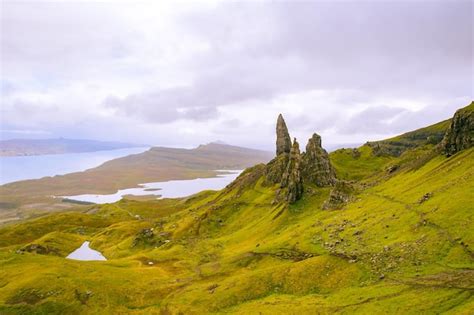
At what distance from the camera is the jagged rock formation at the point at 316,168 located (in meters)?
134

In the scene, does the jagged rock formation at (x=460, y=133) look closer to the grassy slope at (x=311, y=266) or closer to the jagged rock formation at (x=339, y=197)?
the grassy slope at (x=311, y=266)

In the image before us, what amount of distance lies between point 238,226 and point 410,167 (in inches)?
2552

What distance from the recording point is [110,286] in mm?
83812

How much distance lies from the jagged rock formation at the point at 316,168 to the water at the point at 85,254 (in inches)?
3356

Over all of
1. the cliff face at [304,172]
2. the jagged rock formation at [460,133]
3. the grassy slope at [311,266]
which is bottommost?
the grassy slope at [311,266]

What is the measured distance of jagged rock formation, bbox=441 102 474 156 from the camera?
102m

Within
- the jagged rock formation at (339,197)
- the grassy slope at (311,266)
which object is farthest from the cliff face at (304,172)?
the jagged rock formation at (339,197)

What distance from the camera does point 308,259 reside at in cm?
7469

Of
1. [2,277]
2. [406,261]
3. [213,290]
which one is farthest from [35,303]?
[406,261]

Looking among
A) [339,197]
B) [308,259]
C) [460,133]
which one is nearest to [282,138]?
[339,197]

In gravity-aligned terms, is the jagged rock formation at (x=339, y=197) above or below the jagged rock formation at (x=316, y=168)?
below

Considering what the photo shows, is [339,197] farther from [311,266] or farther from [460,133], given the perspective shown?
[311,266]

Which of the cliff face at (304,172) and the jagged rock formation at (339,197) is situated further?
the cliff face at (304,172)

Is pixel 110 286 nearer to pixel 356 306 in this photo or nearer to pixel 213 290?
pixel 213 290
